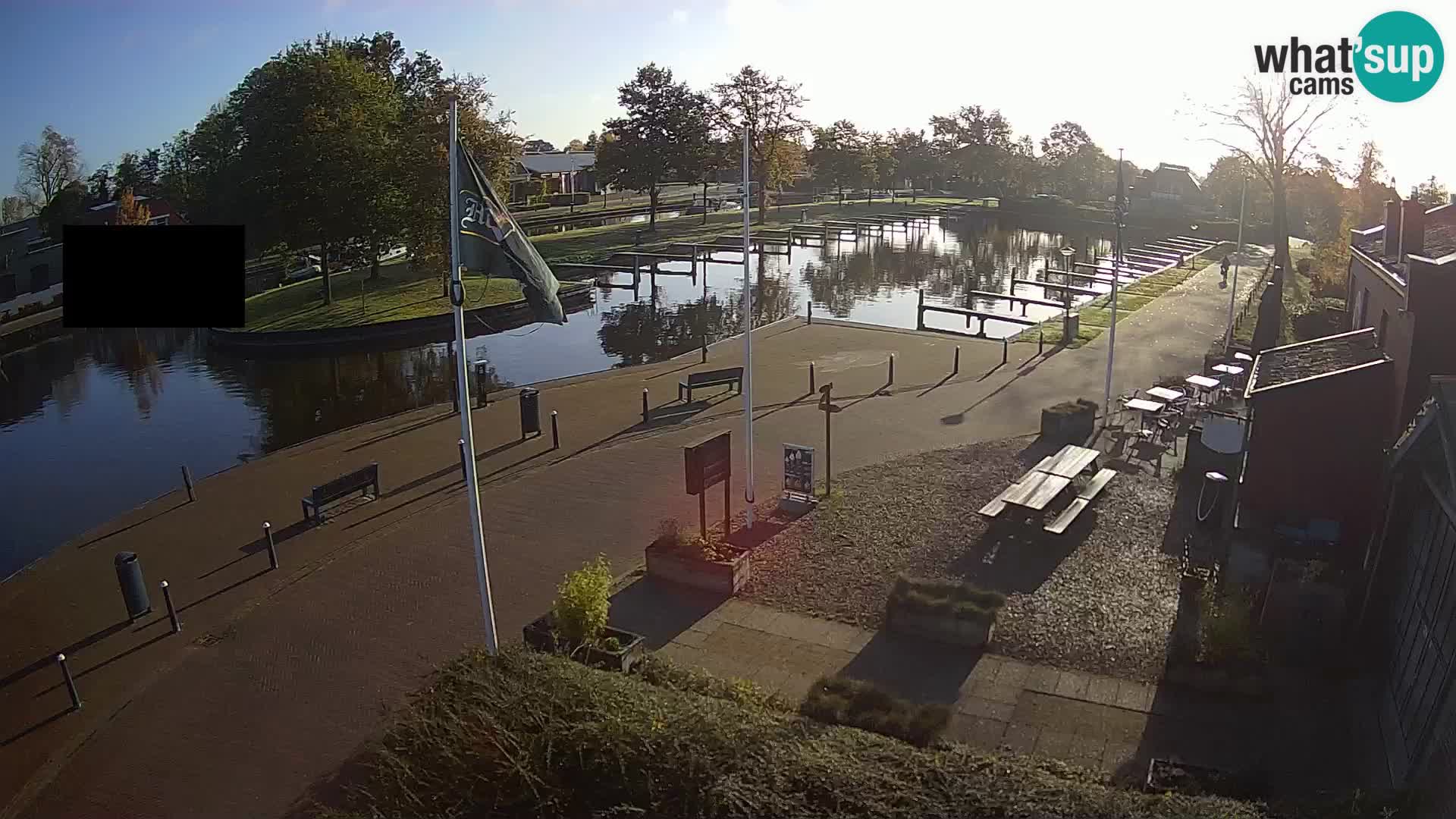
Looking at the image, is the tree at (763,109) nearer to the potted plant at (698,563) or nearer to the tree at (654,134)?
the tree at (654,134)

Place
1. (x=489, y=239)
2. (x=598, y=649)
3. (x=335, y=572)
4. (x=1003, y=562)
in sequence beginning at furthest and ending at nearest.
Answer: (x=335, y=572) < (x=1003, y=562) < (x=598, y=649) < (x=489, y=239)

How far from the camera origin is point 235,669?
10102 millimetres

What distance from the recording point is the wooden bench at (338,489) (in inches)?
556

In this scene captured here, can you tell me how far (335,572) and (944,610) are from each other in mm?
7993

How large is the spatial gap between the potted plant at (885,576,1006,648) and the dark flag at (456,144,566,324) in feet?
16.1

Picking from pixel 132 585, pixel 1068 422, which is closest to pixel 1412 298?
pixel 1068 422

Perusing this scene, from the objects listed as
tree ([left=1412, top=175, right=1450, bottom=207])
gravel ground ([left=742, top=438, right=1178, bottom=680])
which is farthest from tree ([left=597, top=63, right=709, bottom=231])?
gravel ground ([left=742, top=438, right=1178, bottom=680])

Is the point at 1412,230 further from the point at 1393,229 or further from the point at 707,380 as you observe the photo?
the point at 707,380

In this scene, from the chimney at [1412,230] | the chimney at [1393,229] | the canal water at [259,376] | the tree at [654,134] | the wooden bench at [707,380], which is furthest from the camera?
the tree at [654,134]

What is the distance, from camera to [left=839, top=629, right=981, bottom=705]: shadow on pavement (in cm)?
908

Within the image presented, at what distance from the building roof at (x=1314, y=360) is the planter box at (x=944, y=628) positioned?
538cm

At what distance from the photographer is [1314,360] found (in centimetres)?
1341

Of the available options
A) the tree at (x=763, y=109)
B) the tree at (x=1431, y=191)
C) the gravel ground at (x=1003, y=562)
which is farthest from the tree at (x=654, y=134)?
the gravel ground at (x=1003, y=562)

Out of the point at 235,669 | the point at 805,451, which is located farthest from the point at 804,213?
the point at 235,669
